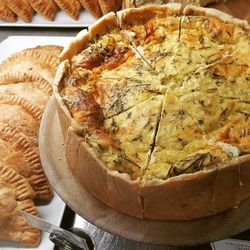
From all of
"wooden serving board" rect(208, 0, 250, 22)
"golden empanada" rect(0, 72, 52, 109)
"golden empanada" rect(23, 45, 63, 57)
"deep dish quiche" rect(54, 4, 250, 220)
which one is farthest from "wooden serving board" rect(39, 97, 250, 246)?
"wooden serving board" rect(208, 0, 250, 22)

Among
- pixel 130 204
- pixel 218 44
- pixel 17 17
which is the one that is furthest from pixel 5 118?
pixel 17 17

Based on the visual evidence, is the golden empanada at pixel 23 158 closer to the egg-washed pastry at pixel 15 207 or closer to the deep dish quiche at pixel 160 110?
the egg-washed pastry at pixel 15 207

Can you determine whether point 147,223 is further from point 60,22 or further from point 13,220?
point 60,22

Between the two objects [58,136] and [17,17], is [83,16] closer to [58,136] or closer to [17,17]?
[17,17]

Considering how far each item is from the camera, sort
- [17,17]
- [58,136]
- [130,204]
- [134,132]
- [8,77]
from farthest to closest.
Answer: [17,17]
[8,77]
[58,136]
[134,132]
[130,204]

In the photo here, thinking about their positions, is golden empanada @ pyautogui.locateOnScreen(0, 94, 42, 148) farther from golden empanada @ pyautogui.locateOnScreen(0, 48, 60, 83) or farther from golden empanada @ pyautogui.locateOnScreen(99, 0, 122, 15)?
golden empanada @ pyautogui.locateOnScreen(99, 0, 122, 15)

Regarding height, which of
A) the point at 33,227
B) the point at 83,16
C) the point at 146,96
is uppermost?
the point at 146,96

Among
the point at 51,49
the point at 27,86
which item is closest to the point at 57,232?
the point at 27,86
